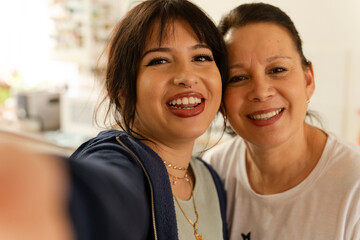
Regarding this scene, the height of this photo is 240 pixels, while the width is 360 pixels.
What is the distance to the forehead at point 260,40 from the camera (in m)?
1.13

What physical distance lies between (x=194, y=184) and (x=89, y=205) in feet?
2.42

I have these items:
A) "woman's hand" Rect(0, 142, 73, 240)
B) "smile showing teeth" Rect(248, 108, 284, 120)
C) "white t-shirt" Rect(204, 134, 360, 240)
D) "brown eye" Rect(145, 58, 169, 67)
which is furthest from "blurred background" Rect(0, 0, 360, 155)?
"woman's hand" Rect(0, 142, 73, 240)

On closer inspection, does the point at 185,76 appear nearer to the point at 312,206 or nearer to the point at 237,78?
the point at 237,78

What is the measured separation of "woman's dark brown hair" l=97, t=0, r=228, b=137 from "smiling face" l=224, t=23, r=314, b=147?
5.0 inches

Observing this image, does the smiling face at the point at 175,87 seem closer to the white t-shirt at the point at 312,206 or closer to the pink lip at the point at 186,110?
the pink lip at the point at 186,110

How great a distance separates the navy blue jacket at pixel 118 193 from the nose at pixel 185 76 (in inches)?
8.5

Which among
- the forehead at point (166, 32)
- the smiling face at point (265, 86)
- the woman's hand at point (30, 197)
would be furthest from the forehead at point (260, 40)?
the woman's hand at point (30, 197)

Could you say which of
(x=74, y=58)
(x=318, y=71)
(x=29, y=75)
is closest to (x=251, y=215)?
(x=318, y=71)

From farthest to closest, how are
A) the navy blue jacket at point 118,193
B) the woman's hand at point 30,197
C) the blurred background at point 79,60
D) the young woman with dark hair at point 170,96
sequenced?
the blurred background at point 79,60 → the young woman with dark hair at point 170,96 → the navy blue jacket at point 118,193 → the woman's hand at point 30,197

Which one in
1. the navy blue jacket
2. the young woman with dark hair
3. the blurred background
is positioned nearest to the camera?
the navy blue jacket

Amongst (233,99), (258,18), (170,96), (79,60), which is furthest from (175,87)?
(79,60)

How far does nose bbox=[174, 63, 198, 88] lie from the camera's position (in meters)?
0.93

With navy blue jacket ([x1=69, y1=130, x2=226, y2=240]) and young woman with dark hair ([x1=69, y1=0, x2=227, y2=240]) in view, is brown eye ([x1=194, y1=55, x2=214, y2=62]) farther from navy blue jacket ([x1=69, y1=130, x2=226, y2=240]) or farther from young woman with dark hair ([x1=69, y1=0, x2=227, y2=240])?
navy blue jacket ([x1=69, y1=130, x2=226, y2=240])

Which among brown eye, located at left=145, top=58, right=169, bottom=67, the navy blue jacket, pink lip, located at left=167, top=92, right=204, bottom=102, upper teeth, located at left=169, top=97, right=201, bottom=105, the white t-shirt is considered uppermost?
brown eye, located at left=145, top=58, right=169, bottom=67
